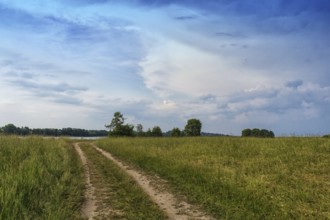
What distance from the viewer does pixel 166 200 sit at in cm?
1128

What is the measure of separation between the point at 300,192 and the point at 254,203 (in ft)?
6.34

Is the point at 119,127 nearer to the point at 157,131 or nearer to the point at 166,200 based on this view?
the point at 157,131

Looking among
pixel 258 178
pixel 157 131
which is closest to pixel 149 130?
pixel 157 131

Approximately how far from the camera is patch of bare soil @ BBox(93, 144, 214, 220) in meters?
9.48

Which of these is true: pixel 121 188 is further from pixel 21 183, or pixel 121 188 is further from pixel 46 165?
pixel 46 165

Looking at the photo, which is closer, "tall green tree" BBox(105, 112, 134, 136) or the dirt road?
the dirt road

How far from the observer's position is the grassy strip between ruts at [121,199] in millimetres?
9570

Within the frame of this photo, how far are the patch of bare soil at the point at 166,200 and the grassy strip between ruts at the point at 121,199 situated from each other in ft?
0.83

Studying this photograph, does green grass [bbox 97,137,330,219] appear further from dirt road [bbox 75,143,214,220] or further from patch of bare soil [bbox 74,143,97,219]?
patch of bare soil [bbox 74,143,97,219]

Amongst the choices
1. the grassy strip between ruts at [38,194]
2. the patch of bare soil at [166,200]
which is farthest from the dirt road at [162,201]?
the grassy strip between ruts at [38,194]

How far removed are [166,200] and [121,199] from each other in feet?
4.75

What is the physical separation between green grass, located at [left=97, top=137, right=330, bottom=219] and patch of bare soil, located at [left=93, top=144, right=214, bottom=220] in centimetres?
45

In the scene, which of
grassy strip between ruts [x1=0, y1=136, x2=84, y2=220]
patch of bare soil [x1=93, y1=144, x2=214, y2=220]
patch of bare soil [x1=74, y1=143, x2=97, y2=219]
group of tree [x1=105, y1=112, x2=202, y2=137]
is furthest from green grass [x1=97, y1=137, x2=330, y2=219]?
group of tree [x1=105, y1=112, x2=202, y2=137]

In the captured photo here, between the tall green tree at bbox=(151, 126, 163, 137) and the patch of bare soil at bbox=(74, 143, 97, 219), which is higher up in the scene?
the tall green tree at bbox=(151, 126, 163, 137)
